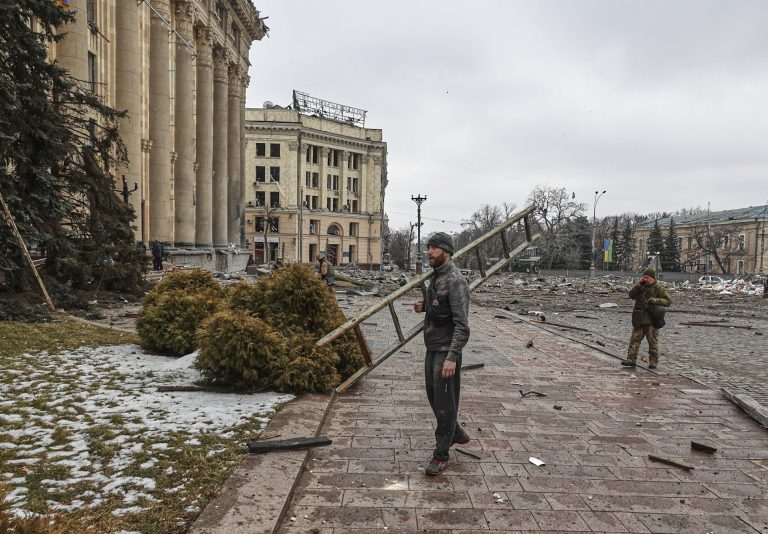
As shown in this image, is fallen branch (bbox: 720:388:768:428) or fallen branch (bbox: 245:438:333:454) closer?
fallen branch (bbox: 245:438:333:454)

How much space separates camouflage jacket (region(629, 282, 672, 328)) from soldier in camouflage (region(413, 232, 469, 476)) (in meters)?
5.72

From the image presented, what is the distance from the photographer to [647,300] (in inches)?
344

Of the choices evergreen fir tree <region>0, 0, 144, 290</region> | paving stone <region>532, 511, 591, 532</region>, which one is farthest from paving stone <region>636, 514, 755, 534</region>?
evergreen fir tree <region>0, 0, 144, 290</region>

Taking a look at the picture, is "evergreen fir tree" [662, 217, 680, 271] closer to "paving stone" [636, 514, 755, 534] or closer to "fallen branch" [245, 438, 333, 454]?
"paving stone" [636, 514, 755, 534]

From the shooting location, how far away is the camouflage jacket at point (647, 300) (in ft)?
28.4

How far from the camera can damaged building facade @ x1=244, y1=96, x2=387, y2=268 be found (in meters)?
66.5

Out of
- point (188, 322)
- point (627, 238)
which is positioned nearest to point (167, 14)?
point (188, 322)

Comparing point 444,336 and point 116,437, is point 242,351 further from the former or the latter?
point 444,336

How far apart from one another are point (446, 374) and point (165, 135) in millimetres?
28069

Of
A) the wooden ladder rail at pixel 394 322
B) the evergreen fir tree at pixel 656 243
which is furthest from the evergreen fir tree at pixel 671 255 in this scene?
the wooden ladder rail at pixel 394 322

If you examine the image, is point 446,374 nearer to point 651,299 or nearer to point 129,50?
point 651,299

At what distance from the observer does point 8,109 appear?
34.7ft

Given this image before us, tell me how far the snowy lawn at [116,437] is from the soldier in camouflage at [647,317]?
19.4 feet

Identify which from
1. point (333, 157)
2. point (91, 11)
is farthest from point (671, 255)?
point (91, 11)
